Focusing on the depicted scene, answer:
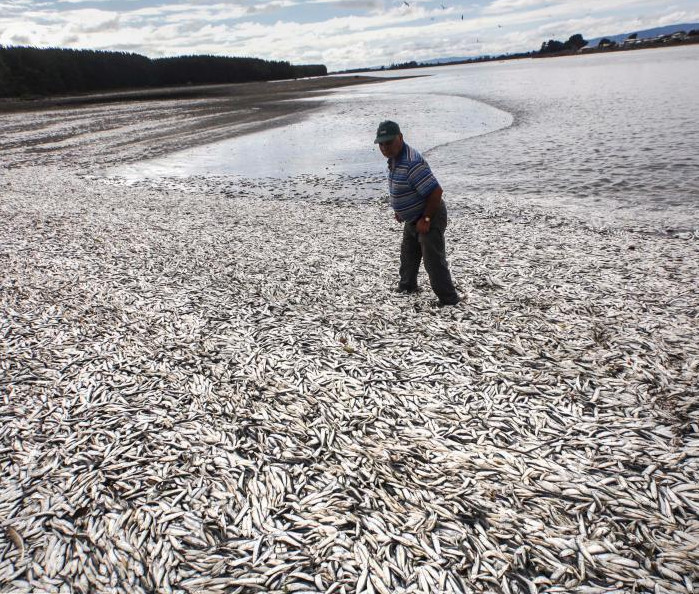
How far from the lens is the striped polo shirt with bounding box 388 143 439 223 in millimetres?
7145

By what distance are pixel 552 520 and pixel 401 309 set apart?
5.04 meters

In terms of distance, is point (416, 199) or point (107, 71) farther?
point (107, 71)

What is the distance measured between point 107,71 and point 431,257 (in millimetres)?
145483

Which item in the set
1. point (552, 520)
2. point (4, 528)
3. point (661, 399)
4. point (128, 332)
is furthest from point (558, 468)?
point (128, 332)

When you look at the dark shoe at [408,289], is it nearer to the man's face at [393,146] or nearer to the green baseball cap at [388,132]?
the man's face at [393,146]

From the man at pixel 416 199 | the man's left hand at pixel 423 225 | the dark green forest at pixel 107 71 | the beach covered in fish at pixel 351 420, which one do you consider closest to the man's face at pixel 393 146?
the man at pixel 416 199

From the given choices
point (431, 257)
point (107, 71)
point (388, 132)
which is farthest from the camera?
point (107, 71)

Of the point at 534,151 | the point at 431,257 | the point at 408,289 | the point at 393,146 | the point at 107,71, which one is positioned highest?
the point at 107,71

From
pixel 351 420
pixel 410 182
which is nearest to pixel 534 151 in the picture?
pixel 410 182

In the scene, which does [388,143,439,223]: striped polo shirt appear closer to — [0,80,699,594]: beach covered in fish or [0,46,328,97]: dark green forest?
[0,80,699,594]: beach covered in fish

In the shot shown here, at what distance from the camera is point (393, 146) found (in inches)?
276

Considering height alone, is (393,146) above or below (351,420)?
above

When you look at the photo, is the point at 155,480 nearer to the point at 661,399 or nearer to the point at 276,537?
the point at 276,537

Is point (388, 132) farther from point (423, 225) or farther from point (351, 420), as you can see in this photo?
point (351, 420)
